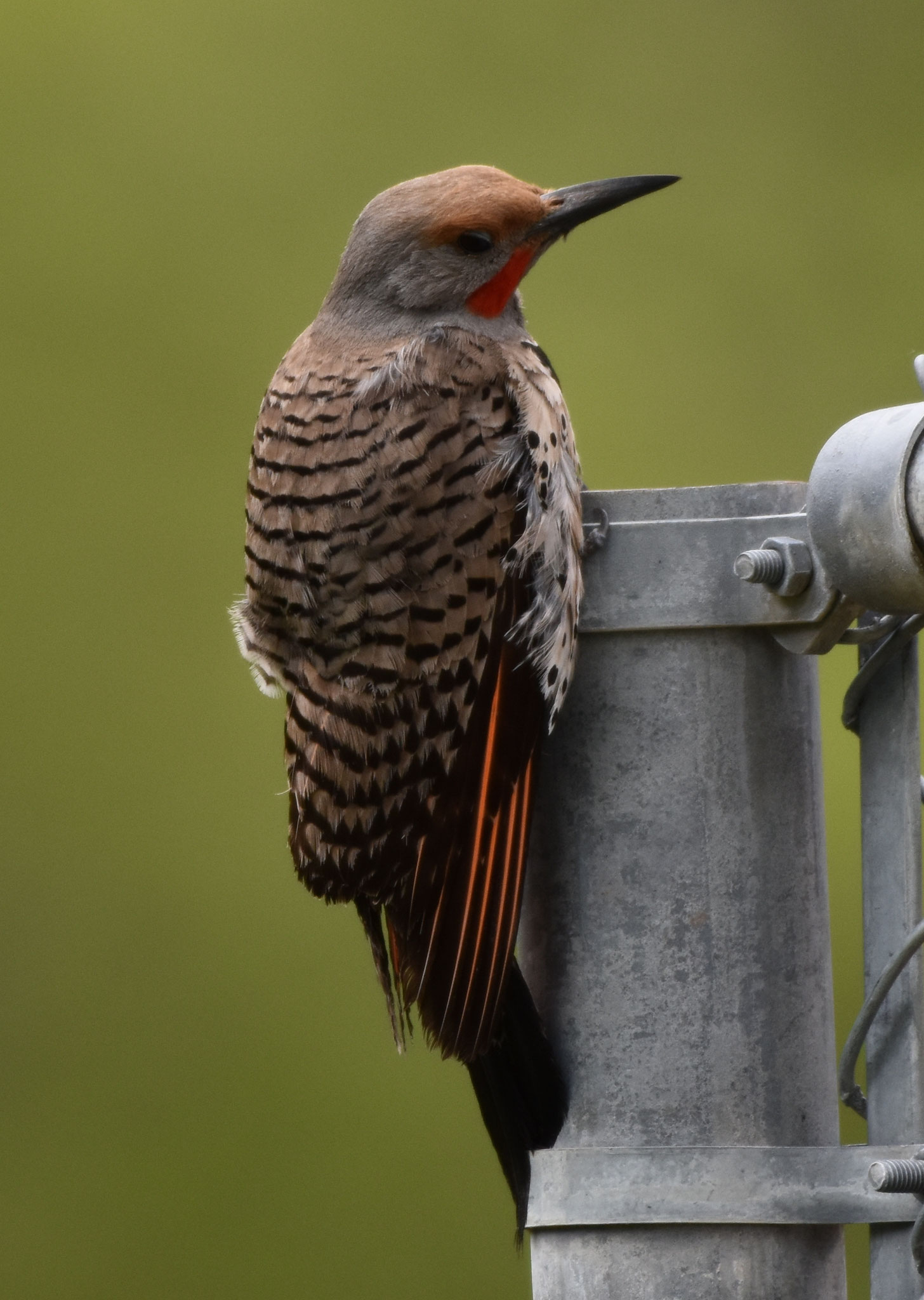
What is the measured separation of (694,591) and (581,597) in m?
0.09

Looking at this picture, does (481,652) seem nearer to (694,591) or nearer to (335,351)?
(694,591)

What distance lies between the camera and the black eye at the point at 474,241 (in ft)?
5.54

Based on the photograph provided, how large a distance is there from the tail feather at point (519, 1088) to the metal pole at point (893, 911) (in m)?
0.22

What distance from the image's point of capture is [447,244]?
5.51ft

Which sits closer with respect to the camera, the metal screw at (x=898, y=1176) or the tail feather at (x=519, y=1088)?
the metal screw at (x=898, y=1176)

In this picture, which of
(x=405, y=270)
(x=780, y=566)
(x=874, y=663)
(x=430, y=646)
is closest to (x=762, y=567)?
(x=780, y=566)

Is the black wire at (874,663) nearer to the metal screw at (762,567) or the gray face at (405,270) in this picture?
the metal screw at (762,567)

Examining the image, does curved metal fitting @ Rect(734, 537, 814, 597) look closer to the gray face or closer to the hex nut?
the hex nut

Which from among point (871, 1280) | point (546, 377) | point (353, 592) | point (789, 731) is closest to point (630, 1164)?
point (871, 1280)

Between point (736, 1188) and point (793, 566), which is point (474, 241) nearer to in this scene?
point (793, 566)

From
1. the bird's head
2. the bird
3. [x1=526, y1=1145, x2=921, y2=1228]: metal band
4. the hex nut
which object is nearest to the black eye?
the bird's head

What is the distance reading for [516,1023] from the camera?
1199 mm

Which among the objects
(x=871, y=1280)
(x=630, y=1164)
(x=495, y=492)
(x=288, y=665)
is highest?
(x=495, y=492)

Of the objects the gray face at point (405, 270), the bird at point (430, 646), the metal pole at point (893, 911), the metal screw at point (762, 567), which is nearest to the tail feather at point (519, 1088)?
the bird at point (430, 646)
